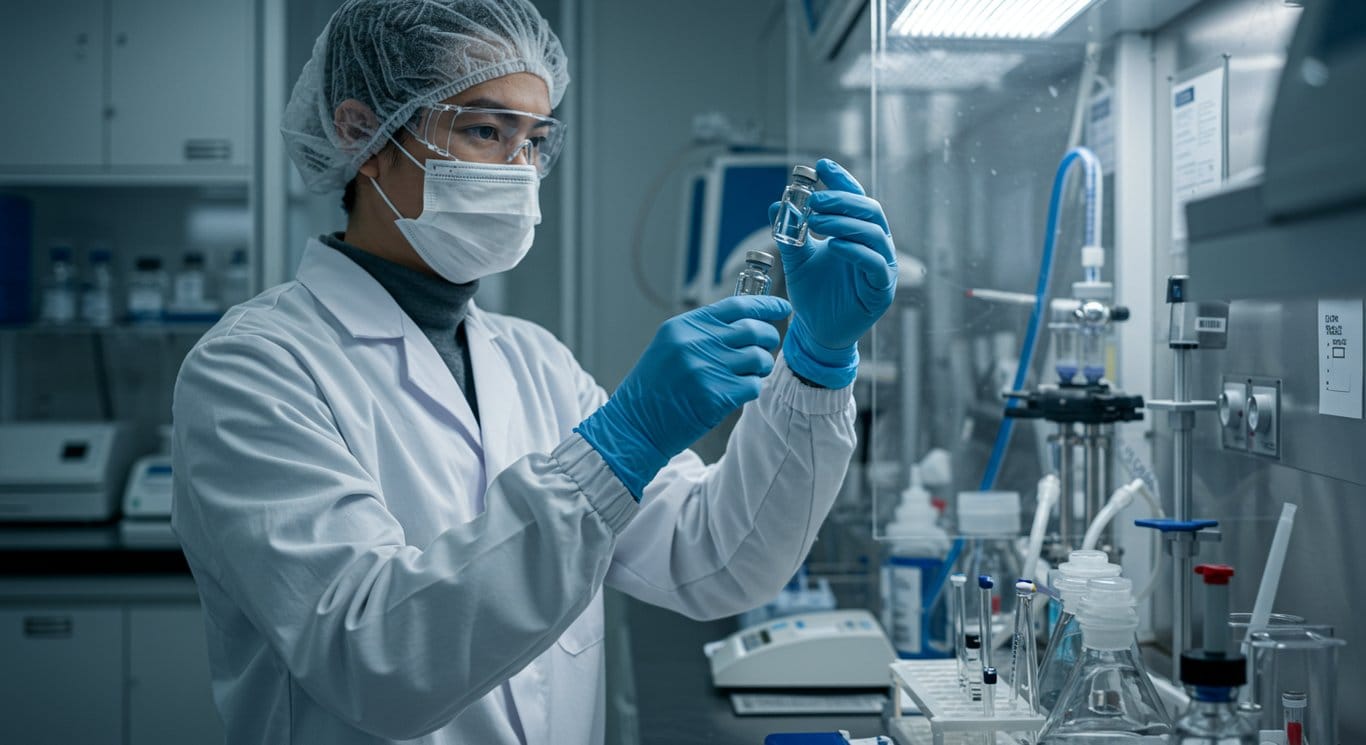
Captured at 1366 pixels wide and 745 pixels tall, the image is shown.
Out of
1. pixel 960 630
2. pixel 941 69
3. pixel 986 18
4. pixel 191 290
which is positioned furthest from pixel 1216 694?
pixel 191 290

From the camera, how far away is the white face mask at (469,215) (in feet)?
4.06

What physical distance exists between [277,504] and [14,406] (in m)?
2.97

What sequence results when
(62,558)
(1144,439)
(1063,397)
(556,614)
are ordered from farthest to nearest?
(62,558), (1144,439), (1063,397), (556,614)

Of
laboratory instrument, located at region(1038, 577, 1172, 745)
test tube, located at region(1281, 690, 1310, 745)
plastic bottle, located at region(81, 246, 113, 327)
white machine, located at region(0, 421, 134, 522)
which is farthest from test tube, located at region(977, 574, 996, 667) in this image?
plastic bottle, located at region(81, 246, 113, 327)

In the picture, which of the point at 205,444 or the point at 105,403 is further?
the point at 105,403

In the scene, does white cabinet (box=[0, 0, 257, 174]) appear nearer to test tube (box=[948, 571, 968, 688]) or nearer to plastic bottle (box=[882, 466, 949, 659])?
plastic bottle (box=[882, 466, 949, 659])

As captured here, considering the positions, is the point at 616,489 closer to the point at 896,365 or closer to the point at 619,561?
the point at 619,561

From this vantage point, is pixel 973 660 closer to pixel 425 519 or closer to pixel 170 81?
pixel 425 519

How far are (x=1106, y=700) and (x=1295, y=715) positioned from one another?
22 centimetres

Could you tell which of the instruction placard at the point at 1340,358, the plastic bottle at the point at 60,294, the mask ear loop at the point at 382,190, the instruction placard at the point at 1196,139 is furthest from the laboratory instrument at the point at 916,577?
the plastic bottle at the point at 60,294

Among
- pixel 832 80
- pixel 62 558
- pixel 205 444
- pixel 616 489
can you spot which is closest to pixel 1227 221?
pixel 616 489

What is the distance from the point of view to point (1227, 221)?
617mm

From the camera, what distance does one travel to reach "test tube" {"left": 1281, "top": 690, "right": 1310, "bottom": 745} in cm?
97

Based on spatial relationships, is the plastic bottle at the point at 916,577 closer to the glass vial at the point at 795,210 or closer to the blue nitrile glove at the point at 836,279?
the blue nitrile glove at the point at 836,279
